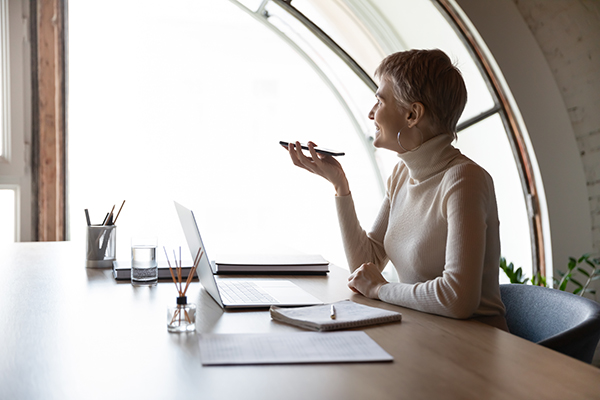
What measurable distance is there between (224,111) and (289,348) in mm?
3974

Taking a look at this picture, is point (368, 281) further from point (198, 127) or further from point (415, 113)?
point (198, 127)

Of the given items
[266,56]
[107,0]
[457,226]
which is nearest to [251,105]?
[266,56]

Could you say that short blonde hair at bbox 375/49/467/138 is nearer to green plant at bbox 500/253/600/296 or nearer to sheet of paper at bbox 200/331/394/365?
sheet of paper at bbox 200/331/394/365

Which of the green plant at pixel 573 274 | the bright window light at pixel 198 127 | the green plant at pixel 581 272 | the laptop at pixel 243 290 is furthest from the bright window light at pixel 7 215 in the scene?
the green plant at pixel 581 272

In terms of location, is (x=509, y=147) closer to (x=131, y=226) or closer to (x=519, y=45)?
(x=519, y=45)

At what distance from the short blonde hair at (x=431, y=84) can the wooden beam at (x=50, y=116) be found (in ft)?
9.53

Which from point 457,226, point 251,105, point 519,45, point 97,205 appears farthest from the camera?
point 251,105

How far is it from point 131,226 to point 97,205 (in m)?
0.33

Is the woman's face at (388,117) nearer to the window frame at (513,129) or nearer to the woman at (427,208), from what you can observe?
the woman at (427,208)

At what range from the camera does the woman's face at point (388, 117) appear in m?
1.59

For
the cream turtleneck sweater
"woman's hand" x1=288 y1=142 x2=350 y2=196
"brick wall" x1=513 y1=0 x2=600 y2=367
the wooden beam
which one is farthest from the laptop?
the wooden beam

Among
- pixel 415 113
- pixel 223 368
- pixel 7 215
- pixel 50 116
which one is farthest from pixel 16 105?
pixel 223 368

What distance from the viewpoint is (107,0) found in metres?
4.30

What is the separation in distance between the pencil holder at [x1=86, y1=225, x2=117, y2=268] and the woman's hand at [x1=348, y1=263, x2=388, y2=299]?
A: 87 cm
